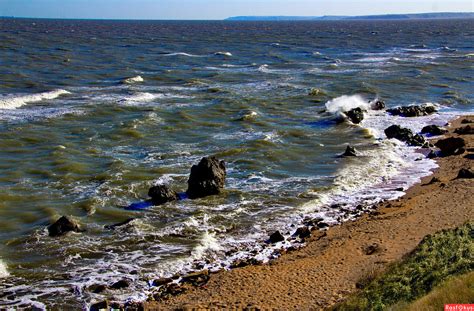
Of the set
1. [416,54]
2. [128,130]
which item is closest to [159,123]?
[128,130]

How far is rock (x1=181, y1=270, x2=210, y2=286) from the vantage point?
14109mm

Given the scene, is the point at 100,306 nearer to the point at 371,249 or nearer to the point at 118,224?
the point at 118,224

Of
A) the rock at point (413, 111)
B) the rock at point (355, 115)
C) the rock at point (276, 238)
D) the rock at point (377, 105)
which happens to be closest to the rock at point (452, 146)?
the rock at point (355, 115)

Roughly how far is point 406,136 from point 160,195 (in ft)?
52.7

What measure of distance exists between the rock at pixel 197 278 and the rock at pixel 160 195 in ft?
19.0

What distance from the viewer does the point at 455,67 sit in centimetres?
6406

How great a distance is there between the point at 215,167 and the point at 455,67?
5216 centimetres

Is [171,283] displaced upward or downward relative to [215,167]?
downward

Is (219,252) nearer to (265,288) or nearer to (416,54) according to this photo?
(265,288)

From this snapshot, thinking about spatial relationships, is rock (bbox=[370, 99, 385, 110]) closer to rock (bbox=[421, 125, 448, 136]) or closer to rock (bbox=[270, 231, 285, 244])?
rock (bbox=[421, 125, 448, 136])

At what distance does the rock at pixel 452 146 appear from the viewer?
26.8 m

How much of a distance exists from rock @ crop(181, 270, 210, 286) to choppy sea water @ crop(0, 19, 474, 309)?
590mm

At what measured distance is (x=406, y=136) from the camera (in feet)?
97.6

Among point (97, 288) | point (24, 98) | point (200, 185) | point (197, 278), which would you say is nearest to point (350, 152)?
point (200, 185)
